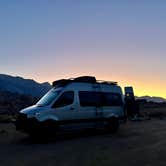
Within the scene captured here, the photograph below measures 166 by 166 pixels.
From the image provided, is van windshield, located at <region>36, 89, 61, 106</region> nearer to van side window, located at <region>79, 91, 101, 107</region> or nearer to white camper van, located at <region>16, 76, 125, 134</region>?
white camper van, located at <region>16, 76, 125, 134</region>

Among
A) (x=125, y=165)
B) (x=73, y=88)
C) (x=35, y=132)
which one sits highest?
(x=73, y=88)

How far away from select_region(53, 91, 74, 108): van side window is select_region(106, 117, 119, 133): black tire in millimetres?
2963

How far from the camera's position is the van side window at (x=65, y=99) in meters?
19.2

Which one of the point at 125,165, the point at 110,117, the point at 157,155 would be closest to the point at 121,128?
the point at 110,117

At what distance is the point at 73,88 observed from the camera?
2019 centimetres

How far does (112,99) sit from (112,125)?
1384 mm

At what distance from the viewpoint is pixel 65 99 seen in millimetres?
19656

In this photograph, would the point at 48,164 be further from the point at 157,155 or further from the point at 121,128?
the point at 121,128

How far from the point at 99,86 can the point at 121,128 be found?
11.6ft

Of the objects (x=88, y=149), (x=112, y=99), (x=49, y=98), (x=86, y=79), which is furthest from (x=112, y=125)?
(x=88, y=149)

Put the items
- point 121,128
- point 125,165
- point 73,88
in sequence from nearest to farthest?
point 125,165
point 73,88
point 121,128

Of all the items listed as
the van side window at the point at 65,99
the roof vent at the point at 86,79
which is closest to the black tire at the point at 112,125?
the roof vent at the point at 86,79

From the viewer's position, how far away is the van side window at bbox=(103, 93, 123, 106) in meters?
22.0

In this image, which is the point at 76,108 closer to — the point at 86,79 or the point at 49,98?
the point at 49,98
